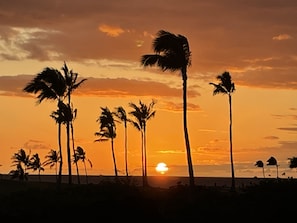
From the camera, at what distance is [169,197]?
3794 cm

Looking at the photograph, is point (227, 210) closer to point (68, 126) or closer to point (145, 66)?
point (145, 66)

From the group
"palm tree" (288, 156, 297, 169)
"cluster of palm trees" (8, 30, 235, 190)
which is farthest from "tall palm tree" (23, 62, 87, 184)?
"palm tree" (288, 156, 297, 169)

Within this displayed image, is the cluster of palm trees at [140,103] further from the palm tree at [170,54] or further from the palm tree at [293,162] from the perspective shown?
the palm tree at [293,162]

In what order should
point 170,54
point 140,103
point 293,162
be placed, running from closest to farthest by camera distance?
point 170,54, point 140,103, point 293,162

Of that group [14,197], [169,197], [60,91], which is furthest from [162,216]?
[60,91]

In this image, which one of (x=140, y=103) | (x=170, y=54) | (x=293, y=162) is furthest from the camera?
(x=293, y=162)

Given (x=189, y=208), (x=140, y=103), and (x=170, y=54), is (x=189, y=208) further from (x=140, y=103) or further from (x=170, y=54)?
(x=140, y=103)

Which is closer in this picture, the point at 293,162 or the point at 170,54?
the point at 170,54

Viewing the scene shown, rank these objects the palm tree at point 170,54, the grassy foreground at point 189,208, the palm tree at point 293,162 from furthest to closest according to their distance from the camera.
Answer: the palm tree at point 293,162 → the palm tree at point 170,54 → the grassy foreground at point 189,208

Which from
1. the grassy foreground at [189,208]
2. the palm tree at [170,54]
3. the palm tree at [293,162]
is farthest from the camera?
the palm tree at [293,162]

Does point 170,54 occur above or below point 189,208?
above

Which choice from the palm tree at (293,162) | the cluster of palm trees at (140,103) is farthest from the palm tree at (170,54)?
the palm tree at (293,162)

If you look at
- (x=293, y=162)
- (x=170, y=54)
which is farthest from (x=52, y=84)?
(x=293, y=162)

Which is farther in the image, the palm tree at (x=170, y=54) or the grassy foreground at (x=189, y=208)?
the palm tree at (x=170, y=54)
